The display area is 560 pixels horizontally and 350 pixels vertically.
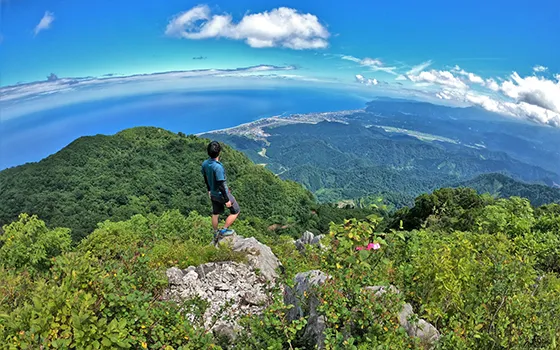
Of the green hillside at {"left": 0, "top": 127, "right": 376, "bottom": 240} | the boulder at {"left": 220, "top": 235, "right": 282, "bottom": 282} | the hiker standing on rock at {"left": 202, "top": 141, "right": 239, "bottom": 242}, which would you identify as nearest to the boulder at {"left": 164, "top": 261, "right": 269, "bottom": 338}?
the boulder at {"left": 220, "top": 235, "right": 282, "bottom": 282}

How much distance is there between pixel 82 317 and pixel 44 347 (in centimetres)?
50

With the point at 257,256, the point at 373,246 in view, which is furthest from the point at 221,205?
the point at 373,246

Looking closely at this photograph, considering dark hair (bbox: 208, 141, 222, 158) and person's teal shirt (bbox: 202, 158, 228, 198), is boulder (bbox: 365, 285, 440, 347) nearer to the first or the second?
person's teal shirt (bbox: 202, 158, 228, 198)

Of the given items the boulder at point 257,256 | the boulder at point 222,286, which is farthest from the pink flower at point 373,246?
the boulder at point 257,256

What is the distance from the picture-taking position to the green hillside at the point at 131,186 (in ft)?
184

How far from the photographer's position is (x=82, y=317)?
11.1ft

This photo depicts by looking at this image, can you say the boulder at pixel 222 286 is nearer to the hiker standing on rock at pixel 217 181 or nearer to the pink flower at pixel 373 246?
the hiker standing on rock at pixel 217 181

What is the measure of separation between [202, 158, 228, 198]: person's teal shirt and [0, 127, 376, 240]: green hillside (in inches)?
1646

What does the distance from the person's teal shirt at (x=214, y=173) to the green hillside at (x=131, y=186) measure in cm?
4180

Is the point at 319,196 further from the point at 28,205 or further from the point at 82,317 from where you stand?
the point at 82,317

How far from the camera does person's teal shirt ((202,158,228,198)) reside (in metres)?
8.55

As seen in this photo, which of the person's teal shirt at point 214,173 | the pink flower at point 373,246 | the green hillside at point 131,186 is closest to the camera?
the pink flower at point 373,246

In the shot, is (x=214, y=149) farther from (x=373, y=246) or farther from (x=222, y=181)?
(x=373, y=246)

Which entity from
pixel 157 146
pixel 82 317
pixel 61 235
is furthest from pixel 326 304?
pixel 157 146
